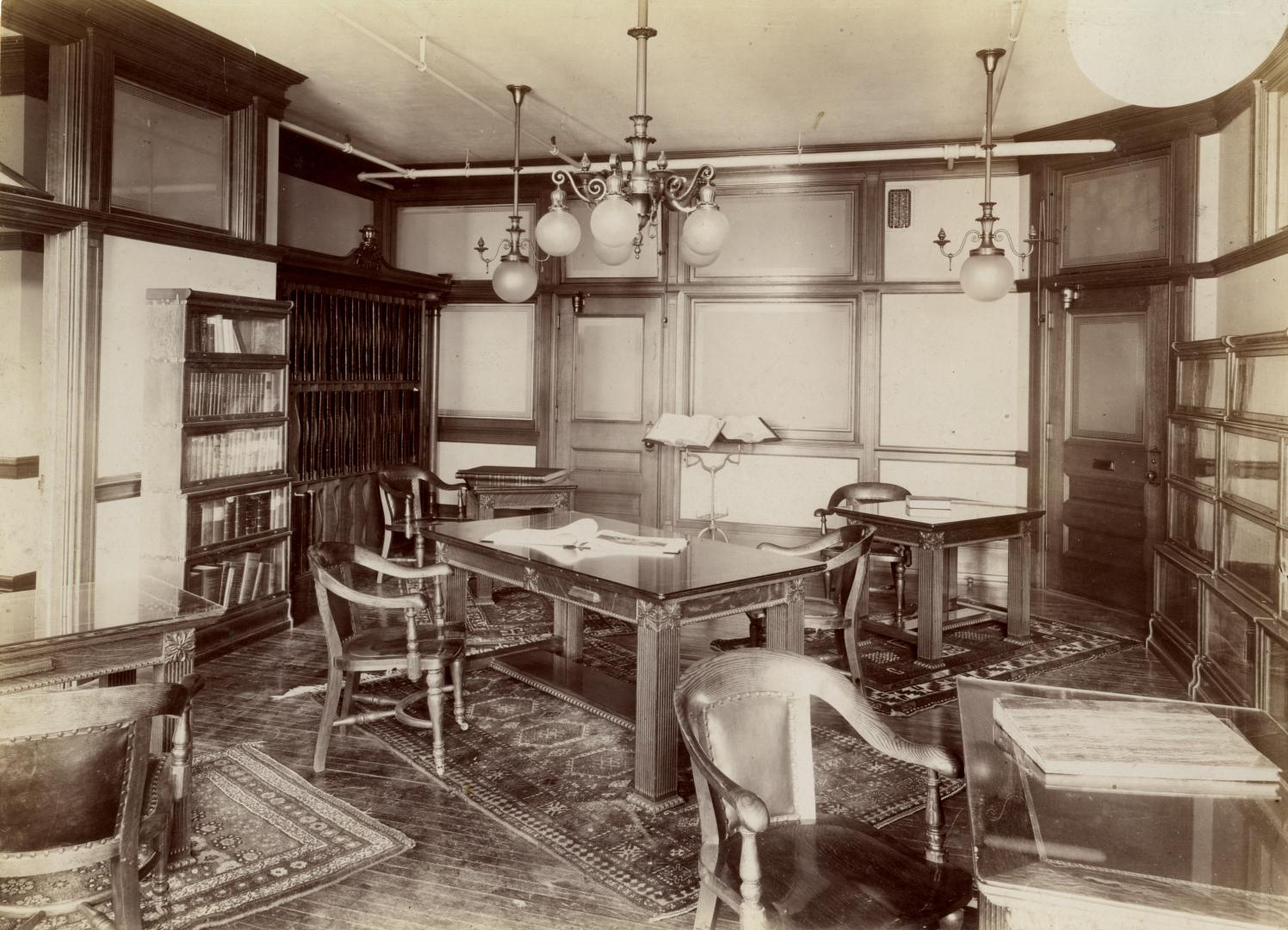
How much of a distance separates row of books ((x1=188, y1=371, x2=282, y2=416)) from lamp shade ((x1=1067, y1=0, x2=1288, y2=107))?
4.70 m

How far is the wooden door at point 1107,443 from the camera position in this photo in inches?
253

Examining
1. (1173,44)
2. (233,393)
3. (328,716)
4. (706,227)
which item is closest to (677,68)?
(706,227)

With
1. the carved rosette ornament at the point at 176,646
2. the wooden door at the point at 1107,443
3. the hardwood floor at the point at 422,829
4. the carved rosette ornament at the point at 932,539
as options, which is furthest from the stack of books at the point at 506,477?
the wooden door at the point at 1107,443

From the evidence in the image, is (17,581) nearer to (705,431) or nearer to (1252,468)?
(705,431)

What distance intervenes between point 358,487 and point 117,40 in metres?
3.61

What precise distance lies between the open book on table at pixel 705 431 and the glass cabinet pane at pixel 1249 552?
3.57 meters

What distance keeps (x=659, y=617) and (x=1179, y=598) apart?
367 centimetres

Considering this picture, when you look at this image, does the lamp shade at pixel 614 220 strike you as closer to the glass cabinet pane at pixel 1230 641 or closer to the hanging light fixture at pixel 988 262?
the hanging light fixture at pixel 988 262

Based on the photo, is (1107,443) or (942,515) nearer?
(942,515)

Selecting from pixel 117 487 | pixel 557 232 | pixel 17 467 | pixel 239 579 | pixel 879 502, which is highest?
pixel 557 232

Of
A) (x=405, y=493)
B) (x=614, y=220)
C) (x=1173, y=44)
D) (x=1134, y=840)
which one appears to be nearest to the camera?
(x=1134, y=840)

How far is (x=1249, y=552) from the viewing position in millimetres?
4211

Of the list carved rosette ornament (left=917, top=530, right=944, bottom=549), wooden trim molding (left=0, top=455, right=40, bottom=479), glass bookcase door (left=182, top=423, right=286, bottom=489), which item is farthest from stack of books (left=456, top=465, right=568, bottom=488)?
carved rosette ornament (left=917, top=530, right=944, bottom=549)

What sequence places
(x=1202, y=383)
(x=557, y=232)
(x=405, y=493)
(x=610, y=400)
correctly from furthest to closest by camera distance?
(x=610, y=400)
(x=405, y=493)
(x=1202, y=383)
(x=557, y=232)
